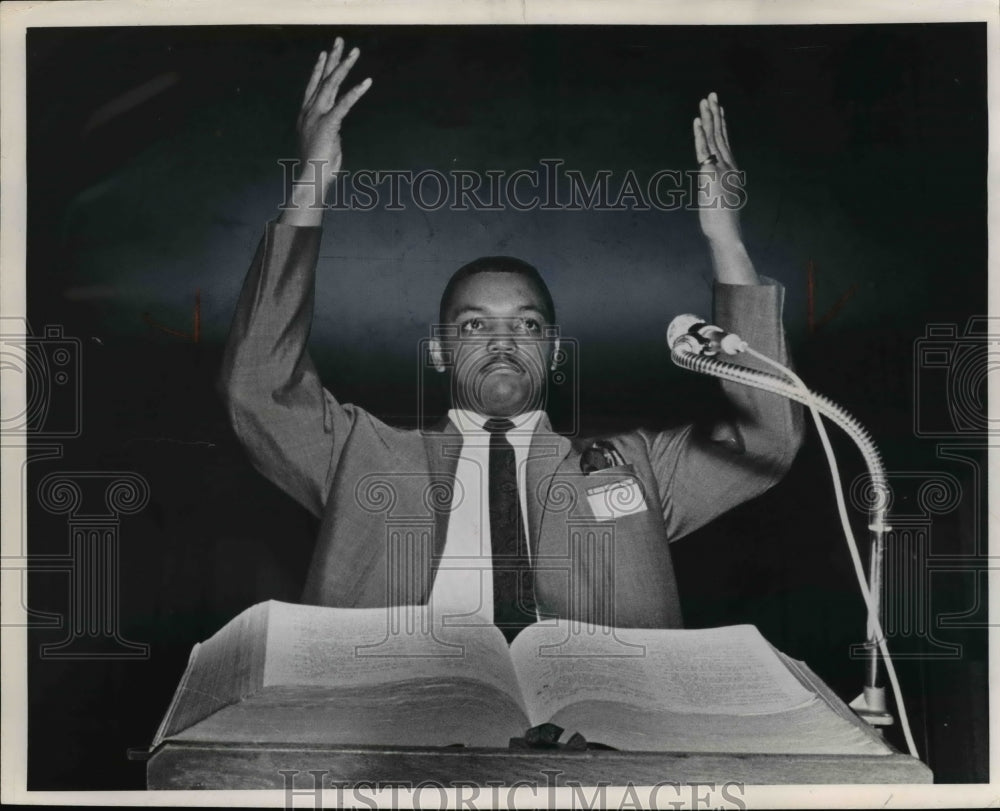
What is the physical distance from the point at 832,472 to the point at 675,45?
34.5 inches

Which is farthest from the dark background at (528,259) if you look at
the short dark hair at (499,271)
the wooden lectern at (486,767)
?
the wooden lectern at (486,767)

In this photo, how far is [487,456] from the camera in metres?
2.08

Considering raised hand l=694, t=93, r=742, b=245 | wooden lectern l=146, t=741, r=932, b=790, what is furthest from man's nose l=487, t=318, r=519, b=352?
wooden lectern l=146, t=741, r=932, b=790

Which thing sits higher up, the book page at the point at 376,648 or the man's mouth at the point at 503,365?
the man's mouth at the point at 503,365

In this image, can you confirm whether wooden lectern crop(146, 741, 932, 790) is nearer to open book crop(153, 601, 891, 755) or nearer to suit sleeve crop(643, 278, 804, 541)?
open book crop(153, 601, 891, 755)

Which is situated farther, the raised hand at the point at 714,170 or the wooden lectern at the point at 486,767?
the raised hand at the point at 714,170

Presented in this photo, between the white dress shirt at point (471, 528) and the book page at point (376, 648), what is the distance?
0.03 m

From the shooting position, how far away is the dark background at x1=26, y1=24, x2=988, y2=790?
207cm

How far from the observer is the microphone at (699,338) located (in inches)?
81.6

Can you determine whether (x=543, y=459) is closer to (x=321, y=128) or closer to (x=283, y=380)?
(x=283, y=380)

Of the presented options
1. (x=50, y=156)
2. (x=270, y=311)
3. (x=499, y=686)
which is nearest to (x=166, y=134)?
(x=50, y=156)

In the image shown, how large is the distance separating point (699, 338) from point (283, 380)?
0.79 m

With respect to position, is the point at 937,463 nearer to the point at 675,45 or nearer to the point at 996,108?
the point at 996,108

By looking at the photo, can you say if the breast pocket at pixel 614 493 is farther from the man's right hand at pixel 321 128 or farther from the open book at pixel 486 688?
the man's right hand at pixel 321 128
